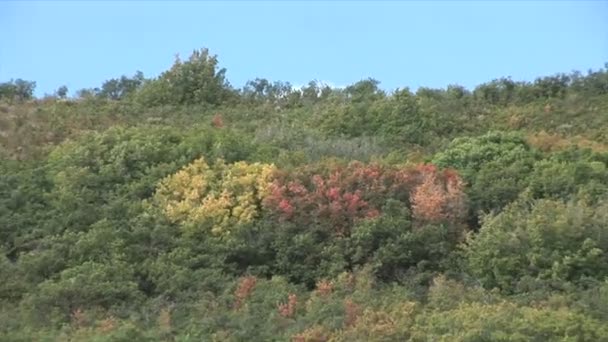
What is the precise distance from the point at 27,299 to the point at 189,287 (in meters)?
2.56

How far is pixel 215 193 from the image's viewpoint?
18688 mm

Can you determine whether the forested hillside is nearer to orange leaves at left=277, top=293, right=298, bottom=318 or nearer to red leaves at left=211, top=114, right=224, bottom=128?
orange leaves at left=277, top=293, right=298, bottom=318

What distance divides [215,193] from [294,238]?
1.98 metres

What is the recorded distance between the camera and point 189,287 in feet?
54.0

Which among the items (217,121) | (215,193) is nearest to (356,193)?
(215,193)

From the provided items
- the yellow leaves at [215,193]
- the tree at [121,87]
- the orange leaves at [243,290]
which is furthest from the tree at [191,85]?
the orange leaves at [243,290]

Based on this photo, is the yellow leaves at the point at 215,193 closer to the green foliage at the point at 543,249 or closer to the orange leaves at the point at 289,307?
the orange leaves at the point at 289,307

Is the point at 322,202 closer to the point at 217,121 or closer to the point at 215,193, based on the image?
the point at 215,193

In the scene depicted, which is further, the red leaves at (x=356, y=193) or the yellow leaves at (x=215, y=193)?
the yellow leaves at (x=215, y=193)

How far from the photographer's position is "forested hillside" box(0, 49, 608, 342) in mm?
14211

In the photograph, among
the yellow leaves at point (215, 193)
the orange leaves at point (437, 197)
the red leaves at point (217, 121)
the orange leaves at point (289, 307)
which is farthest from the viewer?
the red leaves at point (217, 121)

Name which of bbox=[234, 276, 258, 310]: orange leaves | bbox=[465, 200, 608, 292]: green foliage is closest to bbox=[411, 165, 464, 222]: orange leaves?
bbox=[465, 200, 608, 292]: green foliage

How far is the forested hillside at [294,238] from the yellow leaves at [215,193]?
0.12ft

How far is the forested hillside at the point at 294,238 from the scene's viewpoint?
14211 mm
